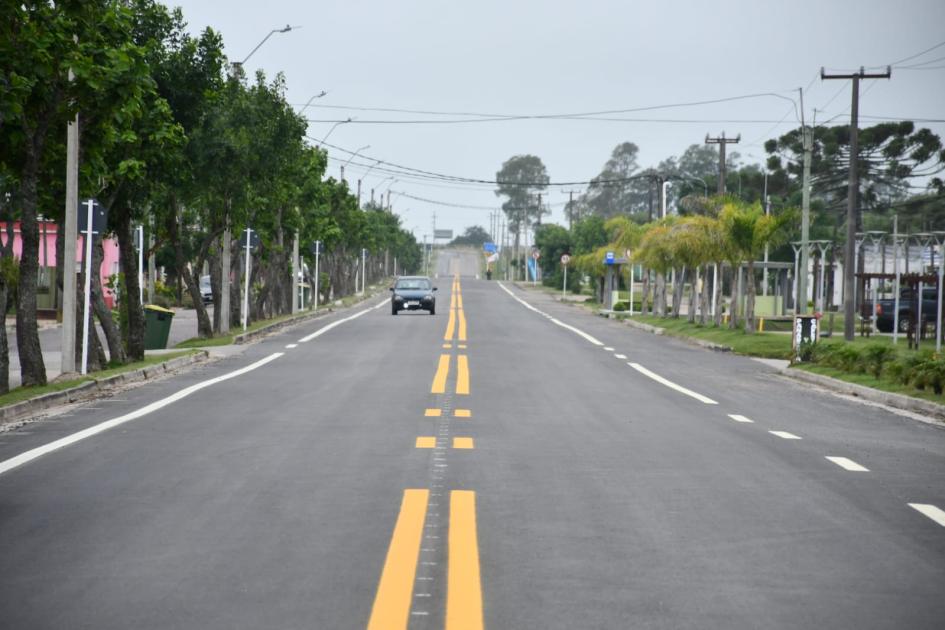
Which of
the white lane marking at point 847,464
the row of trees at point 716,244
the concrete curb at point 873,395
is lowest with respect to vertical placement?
the concrete curb at point 873,395

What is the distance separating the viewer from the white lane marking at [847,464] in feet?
38.3

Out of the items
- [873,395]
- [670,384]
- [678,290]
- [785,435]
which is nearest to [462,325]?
[678,290]

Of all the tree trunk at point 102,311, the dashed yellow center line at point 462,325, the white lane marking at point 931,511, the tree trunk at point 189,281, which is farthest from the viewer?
the dashed yellow center line at point 462,325

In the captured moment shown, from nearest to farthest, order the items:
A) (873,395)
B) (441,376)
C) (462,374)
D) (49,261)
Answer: (873,395)
(441,376)
(462,374)
(49,261)

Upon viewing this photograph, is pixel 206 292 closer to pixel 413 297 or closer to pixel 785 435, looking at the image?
pixel 413 297

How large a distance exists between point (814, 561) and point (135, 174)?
62.4ft

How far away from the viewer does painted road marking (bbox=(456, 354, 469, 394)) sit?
766 inches

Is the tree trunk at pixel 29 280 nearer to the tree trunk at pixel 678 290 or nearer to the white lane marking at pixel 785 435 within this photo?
the white lane marking at pixel 785 435

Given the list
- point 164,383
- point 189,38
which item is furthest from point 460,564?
point 189,38

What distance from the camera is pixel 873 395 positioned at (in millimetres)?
21578

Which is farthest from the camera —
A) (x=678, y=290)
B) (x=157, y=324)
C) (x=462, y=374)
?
(x=678, y=290)

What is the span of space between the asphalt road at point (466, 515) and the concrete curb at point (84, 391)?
86 centimetres

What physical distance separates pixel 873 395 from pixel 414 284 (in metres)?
35.0

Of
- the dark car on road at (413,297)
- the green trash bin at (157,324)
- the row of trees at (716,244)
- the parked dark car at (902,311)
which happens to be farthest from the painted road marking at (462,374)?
the dark car on road at (413,297)
